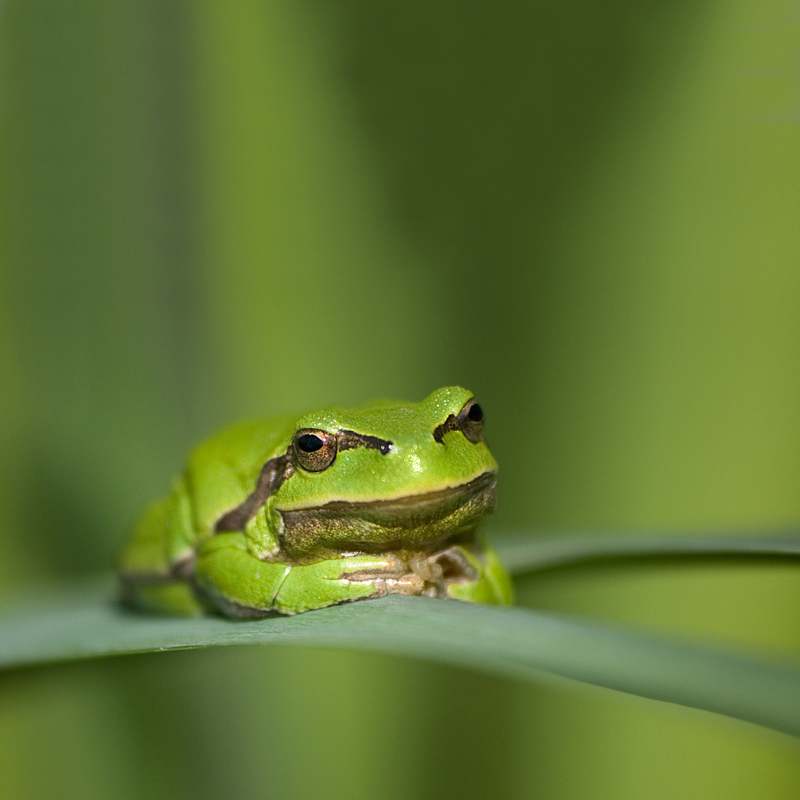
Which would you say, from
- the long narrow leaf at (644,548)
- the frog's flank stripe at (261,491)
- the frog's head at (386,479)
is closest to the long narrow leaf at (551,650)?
the long narrow leaf at (644,548)

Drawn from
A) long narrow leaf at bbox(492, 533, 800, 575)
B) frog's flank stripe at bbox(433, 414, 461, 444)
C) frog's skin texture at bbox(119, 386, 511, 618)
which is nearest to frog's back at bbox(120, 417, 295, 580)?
frog's skin texture at bbox(119, 386, 511, 618)

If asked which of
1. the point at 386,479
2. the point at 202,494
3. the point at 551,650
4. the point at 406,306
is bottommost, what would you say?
the point at 202,494

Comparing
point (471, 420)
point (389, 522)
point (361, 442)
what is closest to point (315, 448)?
point (361, 442)

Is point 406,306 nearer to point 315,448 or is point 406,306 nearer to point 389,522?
point 315,448

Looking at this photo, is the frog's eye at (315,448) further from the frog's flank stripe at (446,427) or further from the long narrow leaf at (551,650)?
the long narrow leaf at (551,650)

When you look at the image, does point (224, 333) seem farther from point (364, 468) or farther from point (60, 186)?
point (364, 468)

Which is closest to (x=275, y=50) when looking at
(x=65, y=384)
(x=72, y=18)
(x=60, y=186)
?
(x=72, y=18)
